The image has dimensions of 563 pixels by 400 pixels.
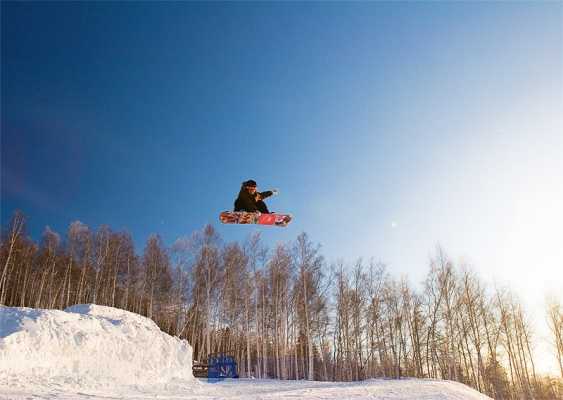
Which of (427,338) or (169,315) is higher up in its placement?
(169,315)

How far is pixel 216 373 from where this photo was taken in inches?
1008

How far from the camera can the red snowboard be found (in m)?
13.7

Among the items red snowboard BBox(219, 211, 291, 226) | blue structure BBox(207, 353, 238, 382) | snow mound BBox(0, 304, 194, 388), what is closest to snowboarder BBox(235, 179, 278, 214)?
red snowboard BBox(219, 211, 291, 226)

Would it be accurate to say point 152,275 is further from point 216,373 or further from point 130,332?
point 130,332

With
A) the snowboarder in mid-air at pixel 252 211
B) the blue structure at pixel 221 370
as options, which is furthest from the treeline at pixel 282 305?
the snowboarder in mid-air at pixel 252 211

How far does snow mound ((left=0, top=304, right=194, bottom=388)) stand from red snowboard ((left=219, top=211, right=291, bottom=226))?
29.9 ft

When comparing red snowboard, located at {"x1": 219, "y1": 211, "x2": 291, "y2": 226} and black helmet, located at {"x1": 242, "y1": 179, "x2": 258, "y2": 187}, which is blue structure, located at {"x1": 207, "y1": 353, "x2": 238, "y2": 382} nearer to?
red snowboard, located at {"x1": 219, "y1": 211, "x2": 291, "y2": 226}

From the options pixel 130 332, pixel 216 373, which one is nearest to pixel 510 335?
pixel 216 373

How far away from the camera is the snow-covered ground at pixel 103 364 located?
13.9 metres

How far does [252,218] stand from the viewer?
13984 millimetres

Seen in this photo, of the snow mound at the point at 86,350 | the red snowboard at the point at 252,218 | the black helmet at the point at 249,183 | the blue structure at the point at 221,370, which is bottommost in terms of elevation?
the blue structure at the point at 221,370

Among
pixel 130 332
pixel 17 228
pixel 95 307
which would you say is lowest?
pixel 130 332

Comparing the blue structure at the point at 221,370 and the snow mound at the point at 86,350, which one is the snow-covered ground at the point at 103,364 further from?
the blue structure at the point at 221,370

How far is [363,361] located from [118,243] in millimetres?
26599
